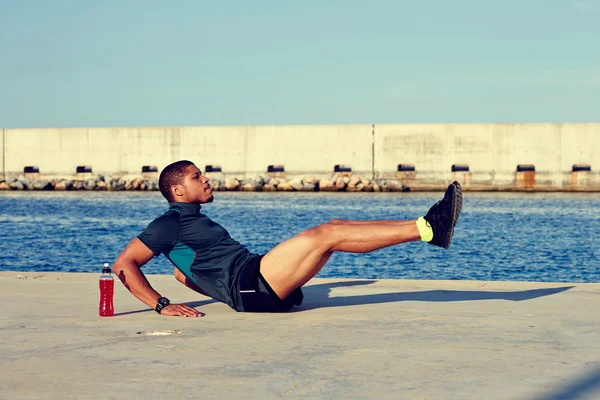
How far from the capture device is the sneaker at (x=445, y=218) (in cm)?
529

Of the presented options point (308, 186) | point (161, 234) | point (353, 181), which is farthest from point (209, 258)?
point (308, 186)

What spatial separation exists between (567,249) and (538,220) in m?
10.4

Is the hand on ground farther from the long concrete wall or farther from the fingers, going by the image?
the long concrete wall

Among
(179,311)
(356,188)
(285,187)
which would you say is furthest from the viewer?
(285,187)

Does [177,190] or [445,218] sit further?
[177,190]

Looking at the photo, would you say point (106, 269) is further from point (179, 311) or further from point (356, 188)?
point (356, 188)

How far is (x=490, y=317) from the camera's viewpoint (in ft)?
19.1

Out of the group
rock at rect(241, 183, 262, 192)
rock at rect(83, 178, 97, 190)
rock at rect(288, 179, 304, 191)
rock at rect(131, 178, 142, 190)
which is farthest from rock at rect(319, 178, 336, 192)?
rock at rect(83, 178, 97, 190)

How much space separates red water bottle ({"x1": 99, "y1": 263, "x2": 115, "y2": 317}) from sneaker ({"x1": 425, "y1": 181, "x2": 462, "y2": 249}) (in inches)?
80.8

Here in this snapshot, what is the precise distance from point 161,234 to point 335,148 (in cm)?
4591

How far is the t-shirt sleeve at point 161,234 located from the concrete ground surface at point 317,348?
1.54 ft

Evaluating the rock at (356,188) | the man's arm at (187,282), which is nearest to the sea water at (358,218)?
the rock at (356,188)

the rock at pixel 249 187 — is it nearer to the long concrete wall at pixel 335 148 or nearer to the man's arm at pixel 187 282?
the long concrete wall at pixel 335 148

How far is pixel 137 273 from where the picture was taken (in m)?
5.79
